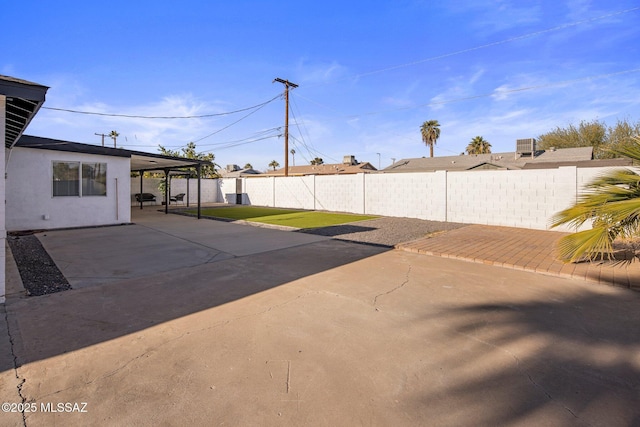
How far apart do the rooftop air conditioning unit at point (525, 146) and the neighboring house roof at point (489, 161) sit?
44 cm

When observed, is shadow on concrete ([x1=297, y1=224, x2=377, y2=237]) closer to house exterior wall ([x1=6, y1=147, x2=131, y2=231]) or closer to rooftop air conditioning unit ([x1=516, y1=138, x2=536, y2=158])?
house exterior wall ([x1=6, y1=147, x2=131, y2=231])

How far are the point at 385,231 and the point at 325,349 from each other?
7549mm

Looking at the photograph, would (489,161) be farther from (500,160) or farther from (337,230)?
(337,230)

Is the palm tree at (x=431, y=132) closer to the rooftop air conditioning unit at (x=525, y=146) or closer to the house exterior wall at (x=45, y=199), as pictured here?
the rooftop air conditioning unit at (x=525, y=146)

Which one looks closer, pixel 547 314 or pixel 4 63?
pixel 547 314

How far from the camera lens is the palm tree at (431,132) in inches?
1588

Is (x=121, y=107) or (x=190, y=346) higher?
(x=121, y=107)

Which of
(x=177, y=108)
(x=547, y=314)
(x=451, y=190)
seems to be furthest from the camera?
(x=177, y=108)

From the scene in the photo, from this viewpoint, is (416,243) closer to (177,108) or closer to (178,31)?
(178,31)

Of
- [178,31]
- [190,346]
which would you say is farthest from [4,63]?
[190,346]

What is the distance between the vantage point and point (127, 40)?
12766 mm

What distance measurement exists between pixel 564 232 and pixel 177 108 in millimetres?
19286

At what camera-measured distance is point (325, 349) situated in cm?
296

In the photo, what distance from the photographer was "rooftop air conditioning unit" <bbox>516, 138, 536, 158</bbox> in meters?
27.9
